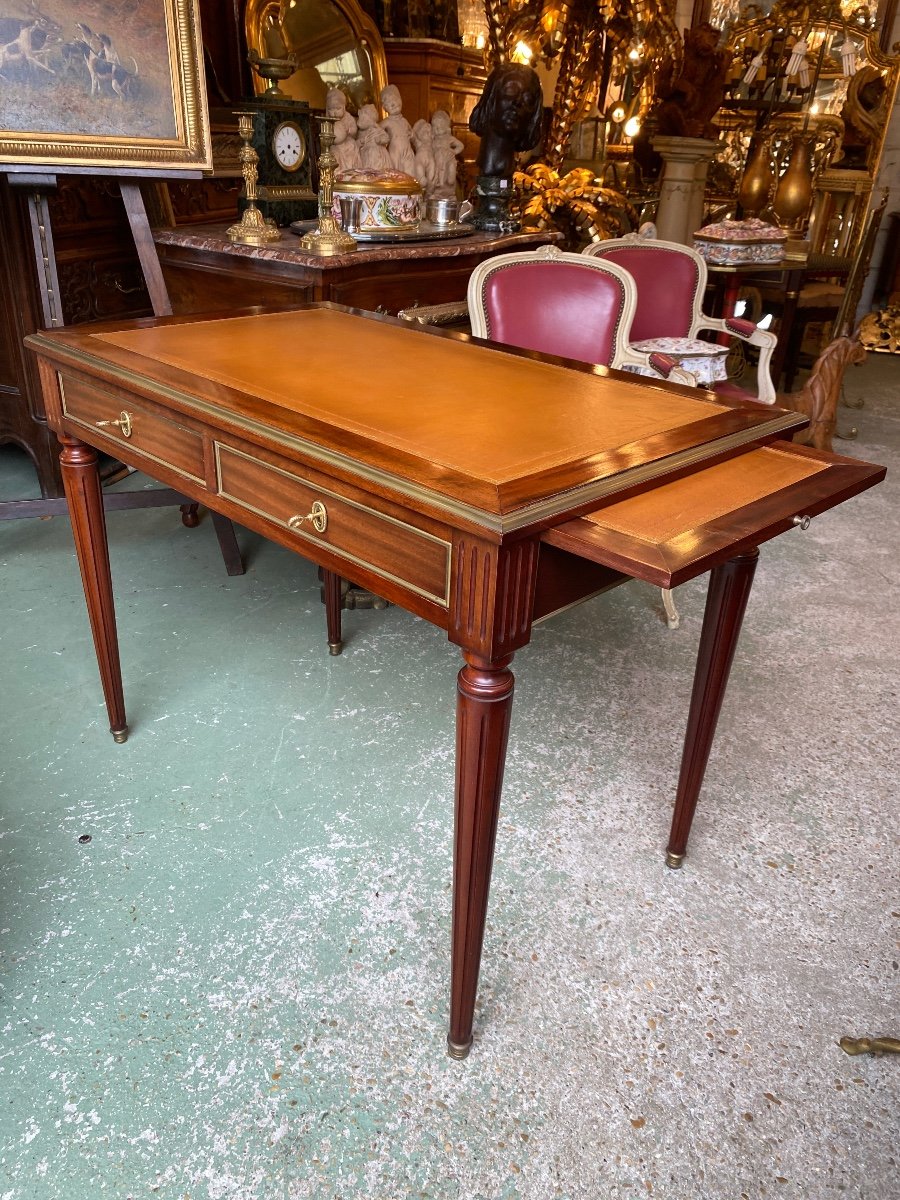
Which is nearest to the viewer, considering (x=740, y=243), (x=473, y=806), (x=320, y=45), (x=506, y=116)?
(x=473, y=806)

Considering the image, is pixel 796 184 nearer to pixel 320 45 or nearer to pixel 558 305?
pixel 320 45

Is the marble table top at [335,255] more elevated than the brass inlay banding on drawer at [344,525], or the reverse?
the marble table top at [335,255]

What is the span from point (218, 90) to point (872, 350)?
17.1 feet

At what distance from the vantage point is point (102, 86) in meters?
2.32

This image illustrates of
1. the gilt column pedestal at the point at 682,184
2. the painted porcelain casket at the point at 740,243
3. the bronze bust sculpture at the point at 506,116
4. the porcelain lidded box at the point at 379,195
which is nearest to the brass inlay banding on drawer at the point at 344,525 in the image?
the porcelain lidded box at the point at 379,195

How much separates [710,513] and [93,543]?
4.27 feet

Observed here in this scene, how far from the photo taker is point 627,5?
679 cm

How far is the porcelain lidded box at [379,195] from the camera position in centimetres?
291

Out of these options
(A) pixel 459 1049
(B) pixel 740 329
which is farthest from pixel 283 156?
(A) pixel 459 1049

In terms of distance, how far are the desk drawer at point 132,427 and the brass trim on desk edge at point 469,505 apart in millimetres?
73

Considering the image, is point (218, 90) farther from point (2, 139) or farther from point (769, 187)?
point (769, 187)

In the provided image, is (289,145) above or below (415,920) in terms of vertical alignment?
above

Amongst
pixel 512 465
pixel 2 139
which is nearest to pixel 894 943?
pixel 512 465

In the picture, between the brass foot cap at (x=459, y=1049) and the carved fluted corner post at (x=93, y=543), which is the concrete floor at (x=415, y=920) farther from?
the carved fluted corner post at (x=93, y=543)
